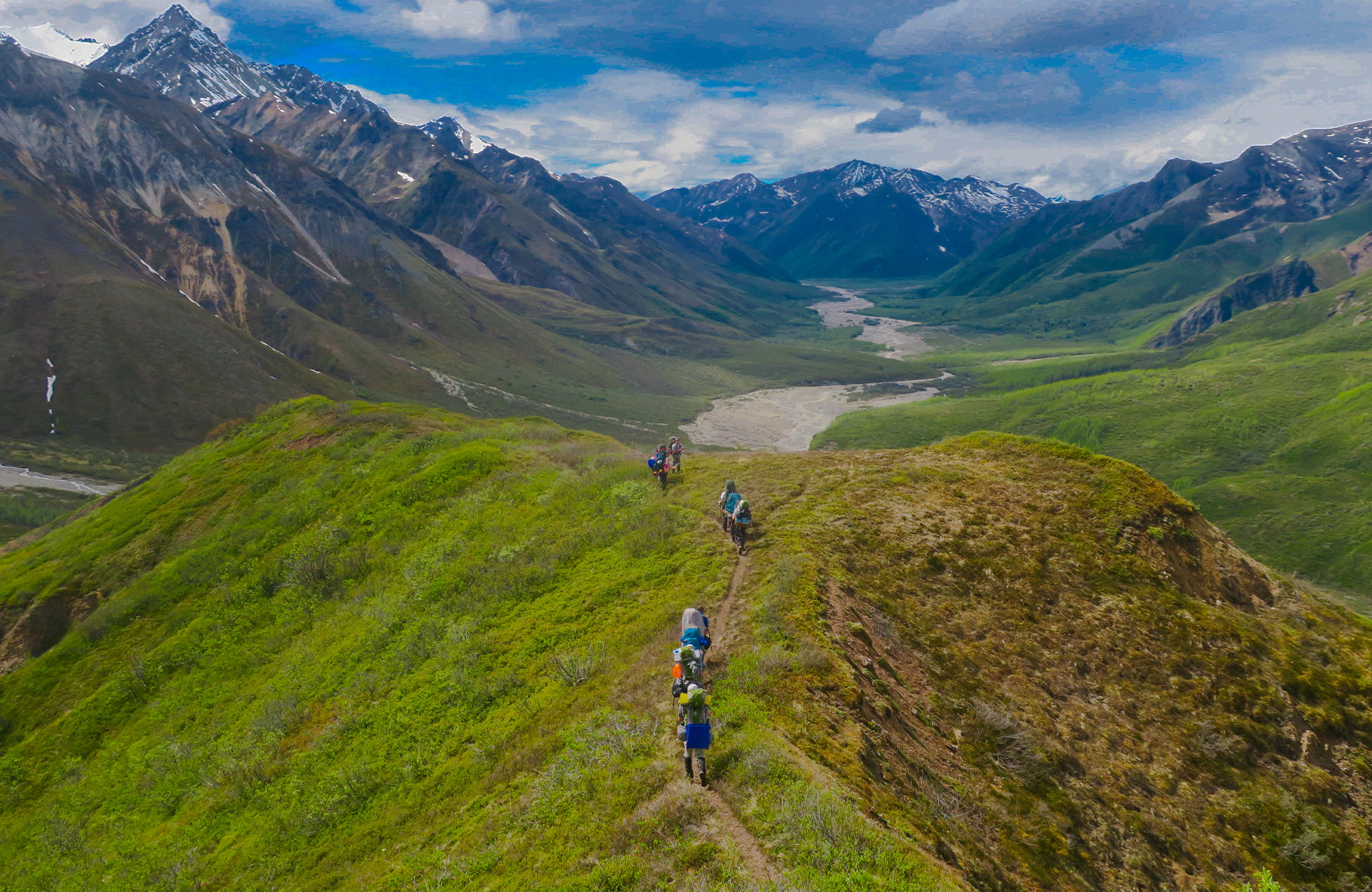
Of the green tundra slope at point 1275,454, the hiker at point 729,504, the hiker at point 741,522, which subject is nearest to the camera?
the hiker at point 741,522

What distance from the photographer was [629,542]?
27.0 meters

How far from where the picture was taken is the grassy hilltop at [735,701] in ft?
44.9

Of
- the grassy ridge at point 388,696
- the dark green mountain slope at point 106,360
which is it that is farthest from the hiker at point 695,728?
the dark green mountain slope at point 106,360

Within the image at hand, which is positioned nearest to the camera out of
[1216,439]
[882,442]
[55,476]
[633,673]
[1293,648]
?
[633,673]

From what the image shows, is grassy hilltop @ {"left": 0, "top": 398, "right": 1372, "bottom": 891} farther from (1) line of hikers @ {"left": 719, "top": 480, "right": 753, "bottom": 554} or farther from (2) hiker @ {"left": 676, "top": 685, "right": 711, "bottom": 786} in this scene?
(1) line of hikers @ {"left": 719, "top": 480, "right": 753, "bottom": 554}

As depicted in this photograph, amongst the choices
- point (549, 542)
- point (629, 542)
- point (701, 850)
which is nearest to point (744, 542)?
point (629, 542)

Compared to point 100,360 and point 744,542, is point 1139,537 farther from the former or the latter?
point 100,360

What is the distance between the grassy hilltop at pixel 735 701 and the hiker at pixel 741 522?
31.0 inches

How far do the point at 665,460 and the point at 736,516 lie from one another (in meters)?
10.9

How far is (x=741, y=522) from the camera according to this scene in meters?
24.4

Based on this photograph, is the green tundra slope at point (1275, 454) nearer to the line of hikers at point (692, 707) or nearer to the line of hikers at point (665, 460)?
the line of hikers at point (665, 460)

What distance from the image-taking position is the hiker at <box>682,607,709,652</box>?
15672 millimetres

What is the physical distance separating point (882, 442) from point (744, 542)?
179667 mm

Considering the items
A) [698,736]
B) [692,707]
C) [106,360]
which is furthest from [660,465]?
[106,360]
